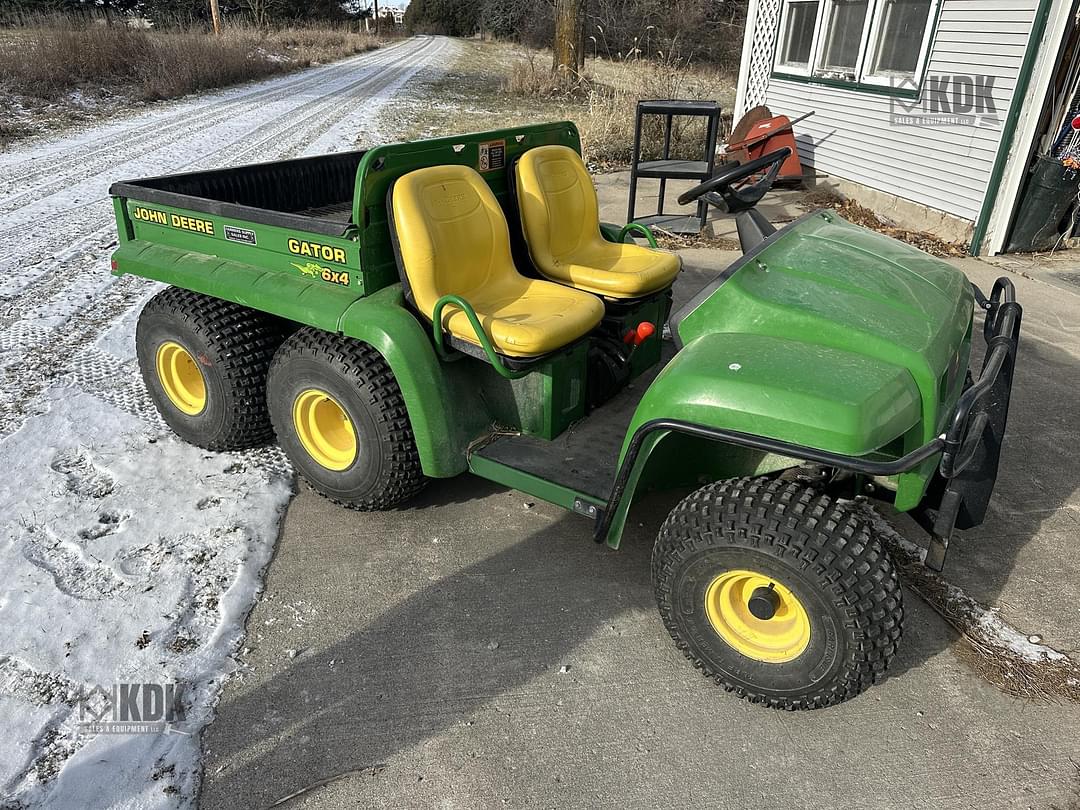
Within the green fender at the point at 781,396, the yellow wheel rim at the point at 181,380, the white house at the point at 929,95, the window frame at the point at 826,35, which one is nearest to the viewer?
the green fender at the point at 781,396

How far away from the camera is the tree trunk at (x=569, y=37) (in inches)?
648

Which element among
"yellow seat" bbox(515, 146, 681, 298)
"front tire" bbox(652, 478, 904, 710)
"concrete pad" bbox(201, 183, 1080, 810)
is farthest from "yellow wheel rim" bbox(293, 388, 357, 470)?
"front tire" bbox(652, 478, 904, 710)

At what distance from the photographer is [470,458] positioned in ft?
8.96

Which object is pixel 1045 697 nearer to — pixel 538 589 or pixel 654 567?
pixel 654 567

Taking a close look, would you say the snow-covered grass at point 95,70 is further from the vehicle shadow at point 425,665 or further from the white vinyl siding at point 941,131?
the vehicle shadow at point 425,665

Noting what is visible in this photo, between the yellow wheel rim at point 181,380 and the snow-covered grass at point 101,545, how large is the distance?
19cm

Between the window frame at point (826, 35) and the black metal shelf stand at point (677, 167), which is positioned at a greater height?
the window frame at point (826, 35)

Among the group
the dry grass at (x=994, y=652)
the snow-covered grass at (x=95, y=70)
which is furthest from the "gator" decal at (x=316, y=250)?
the snow-covered grass at (x=95, y=70)

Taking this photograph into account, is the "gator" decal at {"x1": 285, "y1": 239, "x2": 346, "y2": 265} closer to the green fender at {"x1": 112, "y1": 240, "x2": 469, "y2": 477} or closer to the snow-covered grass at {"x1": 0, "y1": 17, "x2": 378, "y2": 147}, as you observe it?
the green fender at {"x1": 112, "y1": 240, "x2": 469, "y2": 477}

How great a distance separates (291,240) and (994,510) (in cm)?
300

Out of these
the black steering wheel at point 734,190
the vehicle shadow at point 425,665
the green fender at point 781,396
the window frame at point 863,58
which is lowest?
the vehicle shadow at point 425,665

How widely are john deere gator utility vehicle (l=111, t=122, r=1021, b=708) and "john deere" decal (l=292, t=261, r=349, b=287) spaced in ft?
0.03

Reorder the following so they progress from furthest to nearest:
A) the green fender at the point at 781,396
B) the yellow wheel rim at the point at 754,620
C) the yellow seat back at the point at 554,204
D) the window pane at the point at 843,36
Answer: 1. the window pane at the point at 843,36
2. the yellow seat back at the point at 554,204
3. the yellow wheel rim at the point at 754,620
4. the green fender at the point at 781,396

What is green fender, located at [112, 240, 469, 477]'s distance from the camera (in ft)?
8.44
